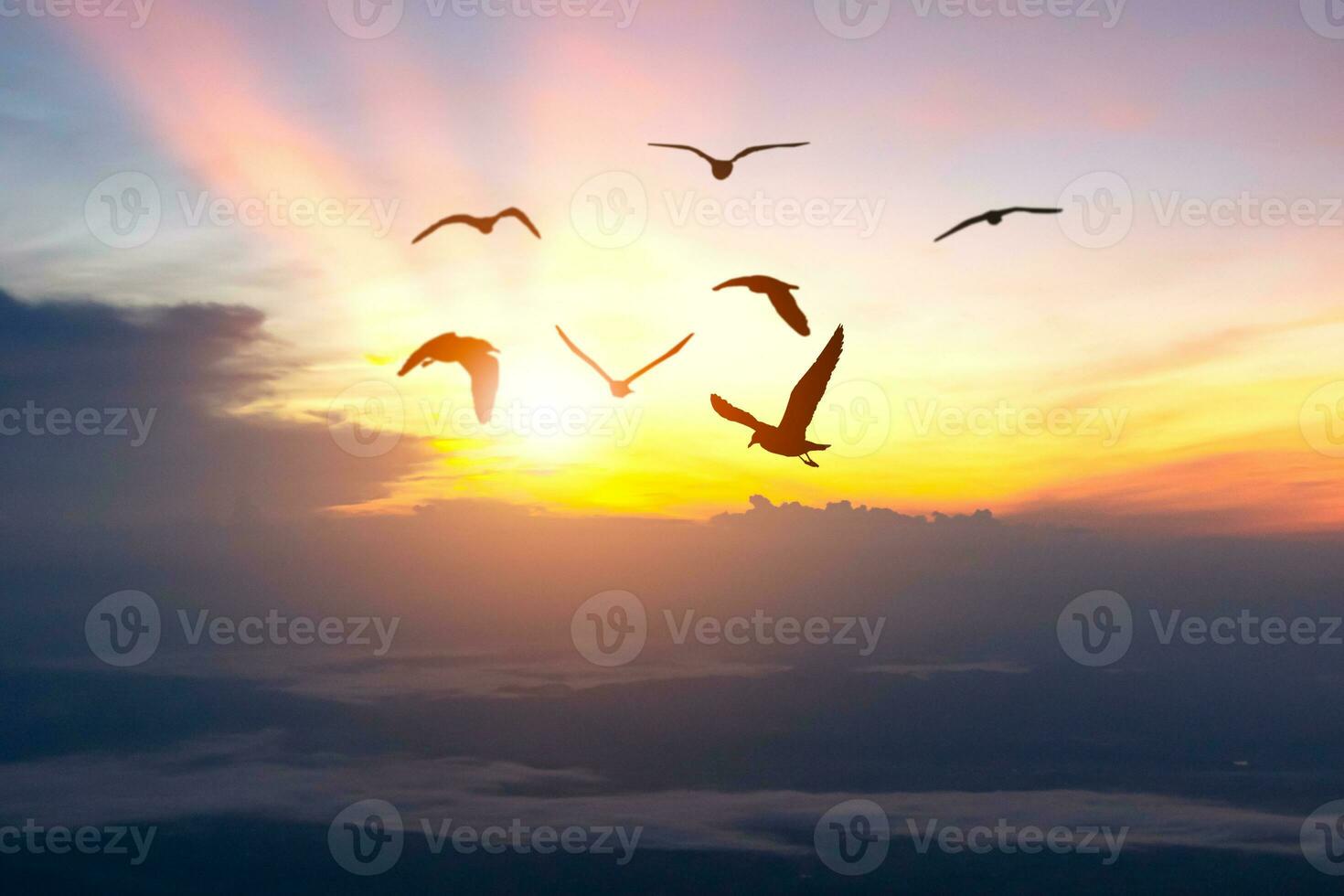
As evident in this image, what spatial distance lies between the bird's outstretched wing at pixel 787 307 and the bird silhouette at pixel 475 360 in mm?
6174

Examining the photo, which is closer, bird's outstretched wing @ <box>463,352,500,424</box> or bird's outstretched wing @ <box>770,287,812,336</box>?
bird's outstretched wing @ <box>463,352,500,424</box>

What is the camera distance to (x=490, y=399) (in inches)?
792

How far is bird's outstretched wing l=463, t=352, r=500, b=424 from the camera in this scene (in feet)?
65.5

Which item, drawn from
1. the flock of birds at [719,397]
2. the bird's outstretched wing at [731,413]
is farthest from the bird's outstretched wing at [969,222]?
the bird's outstretched wing at [731,413]

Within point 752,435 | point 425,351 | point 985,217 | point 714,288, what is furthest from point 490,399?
point 985,217

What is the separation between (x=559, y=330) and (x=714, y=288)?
404 centimetres

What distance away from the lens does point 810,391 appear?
23.4 m

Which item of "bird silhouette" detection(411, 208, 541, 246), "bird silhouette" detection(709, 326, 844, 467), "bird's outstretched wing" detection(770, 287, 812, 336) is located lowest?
"bird silhouette" detection(709, 326, 844, 467)

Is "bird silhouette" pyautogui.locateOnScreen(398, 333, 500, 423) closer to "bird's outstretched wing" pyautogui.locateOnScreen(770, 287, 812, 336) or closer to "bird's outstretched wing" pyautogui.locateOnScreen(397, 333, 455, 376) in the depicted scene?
"bird's outstretched wing" pyautogui.locateOnScreen(397, 333, 455, 376)

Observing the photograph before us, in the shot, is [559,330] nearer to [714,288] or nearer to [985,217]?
[714,288]

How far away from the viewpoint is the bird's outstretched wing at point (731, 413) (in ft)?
75.3

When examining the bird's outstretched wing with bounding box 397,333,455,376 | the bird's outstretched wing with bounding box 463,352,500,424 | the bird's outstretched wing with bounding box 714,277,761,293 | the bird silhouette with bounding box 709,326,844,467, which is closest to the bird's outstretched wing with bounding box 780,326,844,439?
the bird silhouette with bounding box 709,326,844,467

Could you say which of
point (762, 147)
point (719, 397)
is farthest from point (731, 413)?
point (762, 147)

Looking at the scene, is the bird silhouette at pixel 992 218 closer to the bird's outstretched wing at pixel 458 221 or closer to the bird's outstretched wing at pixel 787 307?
the bird's outstretched wing at pixel 787 307
